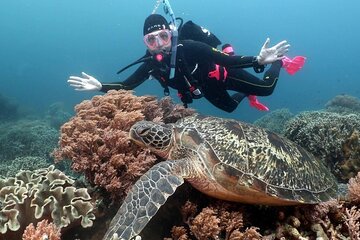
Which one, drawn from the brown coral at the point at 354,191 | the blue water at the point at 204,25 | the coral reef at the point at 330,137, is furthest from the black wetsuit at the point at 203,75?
the blue water at the point at 204,25

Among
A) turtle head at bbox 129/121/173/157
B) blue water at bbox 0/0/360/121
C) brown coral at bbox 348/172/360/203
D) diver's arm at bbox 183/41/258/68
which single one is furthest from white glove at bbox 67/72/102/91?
blue water at bbox 0/0/360/121

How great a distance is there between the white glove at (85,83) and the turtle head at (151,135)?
7.69 feet

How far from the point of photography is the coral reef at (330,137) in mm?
5538

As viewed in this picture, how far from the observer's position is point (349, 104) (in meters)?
15.3

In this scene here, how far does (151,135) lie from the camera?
3.60 meters

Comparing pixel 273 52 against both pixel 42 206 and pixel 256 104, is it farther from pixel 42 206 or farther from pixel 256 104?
pixel 42 206

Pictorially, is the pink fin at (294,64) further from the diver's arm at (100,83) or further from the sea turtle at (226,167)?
the sea turtle at (226,167)

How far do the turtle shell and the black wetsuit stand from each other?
2114 millimetres

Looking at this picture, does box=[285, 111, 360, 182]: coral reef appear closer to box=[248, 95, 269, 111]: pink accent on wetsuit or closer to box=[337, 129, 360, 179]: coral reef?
box=[337, 129, 360, 179]: coral reef

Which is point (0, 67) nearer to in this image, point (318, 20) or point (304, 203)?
point (304, 203)

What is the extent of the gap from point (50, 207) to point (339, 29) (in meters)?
168

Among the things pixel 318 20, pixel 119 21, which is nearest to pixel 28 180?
pixel 119 21

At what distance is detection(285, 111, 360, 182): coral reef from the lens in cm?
554

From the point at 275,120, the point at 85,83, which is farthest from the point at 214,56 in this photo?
the point at 275,120
